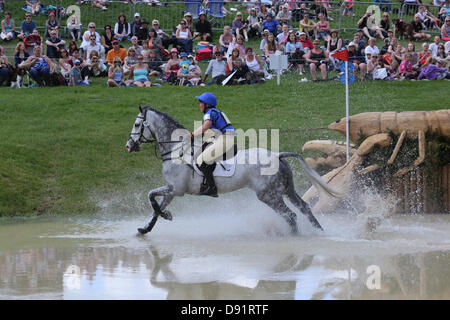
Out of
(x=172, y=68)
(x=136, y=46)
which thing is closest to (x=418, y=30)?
(x=172, y=68)

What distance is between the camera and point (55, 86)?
21.2m

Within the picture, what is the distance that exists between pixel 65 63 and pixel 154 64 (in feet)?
8.88

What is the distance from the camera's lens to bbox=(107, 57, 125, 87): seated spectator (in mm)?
21153

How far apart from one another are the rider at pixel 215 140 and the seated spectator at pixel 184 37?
11.9m

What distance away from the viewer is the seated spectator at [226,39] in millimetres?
22703

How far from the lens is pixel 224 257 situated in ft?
33.2

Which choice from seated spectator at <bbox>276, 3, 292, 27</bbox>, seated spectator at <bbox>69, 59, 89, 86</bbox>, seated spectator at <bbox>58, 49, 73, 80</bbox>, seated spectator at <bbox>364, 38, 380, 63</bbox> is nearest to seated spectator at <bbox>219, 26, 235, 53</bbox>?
seated spectator at <bbox>276, 3, 292, 27</bbox>

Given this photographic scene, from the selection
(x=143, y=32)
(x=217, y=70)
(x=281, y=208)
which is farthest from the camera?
(x=143, y=32)

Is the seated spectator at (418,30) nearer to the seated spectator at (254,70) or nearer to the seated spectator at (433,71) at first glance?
the seated spectator at (433,71)

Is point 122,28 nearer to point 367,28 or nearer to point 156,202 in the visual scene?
point 367,28

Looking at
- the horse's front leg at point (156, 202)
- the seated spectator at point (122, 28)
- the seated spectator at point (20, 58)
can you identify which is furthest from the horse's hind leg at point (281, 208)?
the seated spectator at point (122, 28)

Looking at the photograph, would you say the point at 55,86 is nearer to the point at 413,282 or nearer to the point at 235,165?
the point at 235,165

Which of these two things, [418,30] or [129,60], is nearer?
[129,60]
